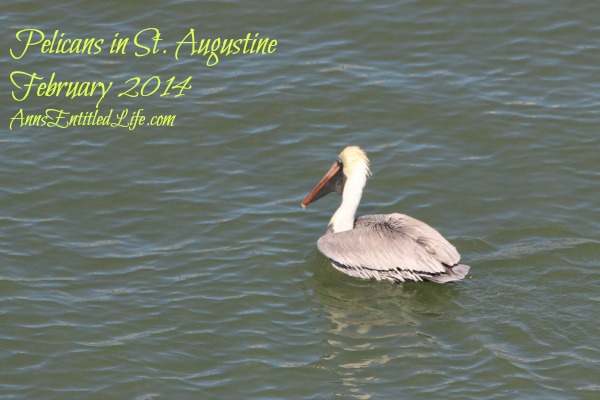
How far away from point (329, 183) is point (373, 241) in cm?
93

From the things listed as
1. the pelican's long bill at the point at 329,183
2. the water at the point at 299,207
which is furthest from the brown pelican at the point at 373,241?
the water at the point at 299,207

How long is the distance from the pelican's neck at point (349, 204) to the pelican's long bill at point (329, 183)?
147mm

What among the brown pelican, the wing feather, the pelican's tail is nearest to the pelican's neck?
the brown pelican

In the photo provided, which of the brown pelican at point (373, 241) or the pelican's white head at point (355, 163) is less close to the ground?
the pelican's white head at point (355, 163)

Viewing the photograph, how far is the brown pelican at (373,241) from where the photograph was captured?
9422 millimetres

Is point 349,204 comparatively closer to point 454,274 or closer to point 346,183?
point 346,183

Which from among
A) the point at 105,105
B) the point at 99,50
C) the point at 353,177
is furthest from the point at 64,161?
the point at 353,177

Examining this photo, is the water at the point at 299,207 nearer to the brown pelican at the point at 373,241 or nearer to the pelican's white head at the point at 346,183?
the brown pelican at the point at 373,241

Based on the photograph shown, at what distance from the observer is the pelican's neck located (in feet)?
33.7

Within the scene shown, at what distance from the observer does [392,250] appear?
9.68 m

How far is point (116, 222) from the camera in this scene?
1062 cm

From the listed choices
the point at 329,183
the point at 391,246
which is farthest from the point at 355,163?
the point at 391,246

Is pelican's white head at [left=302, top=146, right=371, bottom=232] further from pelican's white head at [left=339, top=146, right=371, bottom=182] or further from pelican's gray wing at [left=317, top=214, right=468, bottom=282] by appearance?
pelican's gray wing at [left=317, top=214, right=468, bottom=282]

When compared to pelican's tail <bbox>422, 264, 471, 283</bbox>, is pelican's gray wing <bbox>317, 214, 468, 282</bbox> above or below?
above
